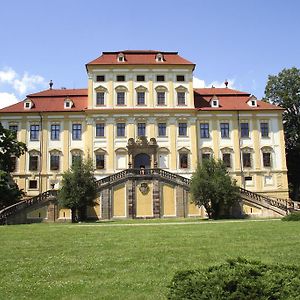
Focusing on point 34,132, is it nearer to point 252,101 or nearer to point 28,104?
point 28,104

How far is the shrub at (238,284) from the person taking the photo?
5.79 meters

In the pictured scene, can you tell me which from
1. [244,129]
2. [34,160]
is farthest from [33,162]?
[244,129]

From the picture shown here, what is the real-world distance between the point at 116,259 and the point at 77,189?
21.6m

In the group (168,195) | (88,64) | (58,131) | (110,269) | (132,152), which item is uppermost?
(88,64)

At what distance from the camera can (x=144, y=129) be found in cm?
4309

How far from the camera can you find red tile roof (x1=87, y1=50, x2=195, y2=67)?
44.4 meters

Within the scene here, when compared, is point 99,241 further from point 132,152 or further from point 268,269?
point 132,152

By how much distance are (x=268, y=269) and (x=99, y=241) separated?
10.1 m

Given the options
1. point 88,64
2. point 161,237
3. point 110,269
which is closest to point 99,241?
point 161,237

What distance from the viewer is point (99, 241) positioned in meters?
16.0

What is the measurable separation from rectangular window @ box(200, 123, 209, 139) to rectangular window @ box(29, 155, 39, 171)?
18006 millimetres

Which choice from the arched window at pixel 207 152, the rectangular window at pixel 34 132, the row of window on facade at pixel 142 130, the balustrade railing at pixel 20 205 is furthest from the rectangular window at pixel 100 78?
the balustrade railing at pixel 20 205

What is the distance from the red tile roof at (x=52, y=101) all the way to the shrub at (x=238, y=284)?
125 feet

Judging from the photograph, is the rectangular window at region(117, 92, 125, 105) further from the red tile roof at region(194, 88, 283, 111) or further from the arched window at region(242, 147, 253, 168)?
the arched window at region(242, 147, 253, 168)
